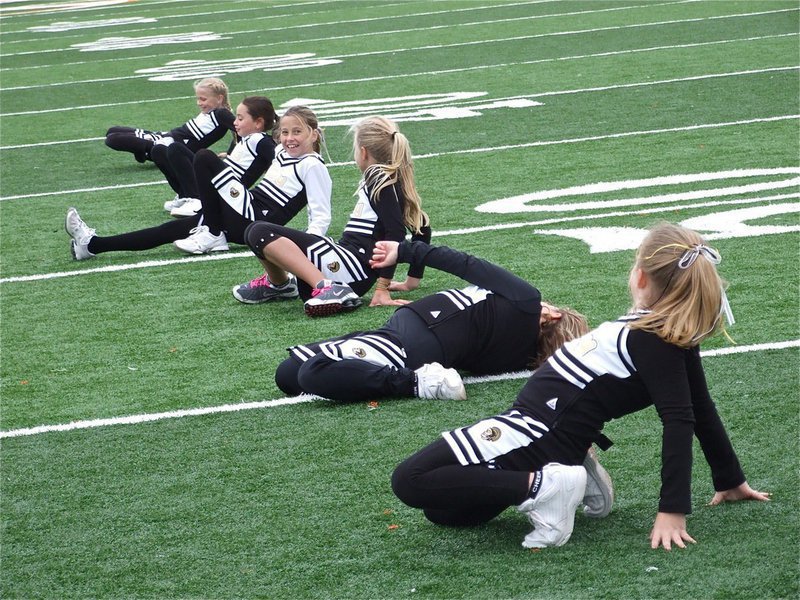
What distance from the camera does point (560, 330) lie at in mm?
4844

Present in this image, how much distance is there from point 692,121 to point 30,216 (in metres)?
5.87

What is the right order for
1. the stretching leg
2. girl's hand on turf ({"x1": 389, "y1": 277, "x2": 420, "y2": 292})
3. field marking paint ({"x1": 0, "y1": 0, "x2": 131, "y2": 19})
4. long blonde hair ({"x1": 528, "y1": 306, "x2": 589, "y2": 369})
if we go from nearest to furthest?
long blonde hair ({"x1": 528, "y1": 306, "x2": 589, "y2": 369})
girl's hand on turf ({"x1": 389, "y1": 277, "x2": 420, "y2": 292})
the stretching leg
field marking paint ({"x1": 0, "y1": 0, "x2": 131, "y2": 19})

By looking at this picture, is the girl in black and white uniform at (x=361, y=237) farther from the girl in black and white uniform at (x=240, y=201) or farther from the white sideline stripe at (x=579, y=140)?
the white sideline stripe at (x=579, y=140)

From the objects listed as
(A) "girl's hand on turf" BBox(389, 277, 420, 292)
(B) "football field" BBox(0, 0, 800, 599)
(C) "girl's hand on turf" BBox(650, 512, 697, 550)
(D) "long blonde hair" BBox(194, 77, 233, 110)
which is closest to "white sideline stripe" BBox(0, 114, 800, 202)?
(B) "football field" BBox(0, 0, 800, 599)

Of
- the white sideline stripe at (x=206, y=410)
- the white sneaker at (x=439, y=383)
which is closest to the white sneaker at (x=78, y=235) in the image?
the white sideline stripe at (x=206, y=410)

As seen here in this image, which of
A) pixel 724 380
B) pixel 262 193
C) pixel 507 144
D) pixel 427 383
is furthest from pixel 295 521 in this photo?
pixel 507 144

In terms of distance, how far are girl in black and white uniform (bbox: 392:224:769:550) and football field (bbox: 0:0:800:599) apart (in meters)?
0.12

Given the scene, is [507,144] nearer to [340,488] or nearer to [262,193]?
[262,193]

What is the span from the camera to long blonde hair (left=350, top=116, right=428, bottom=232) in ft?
20.5

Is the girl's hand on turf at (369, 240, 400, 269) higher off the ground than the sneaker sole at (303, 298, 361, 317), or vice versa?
the girl's hand on turf at (369, 240, 400, 269)

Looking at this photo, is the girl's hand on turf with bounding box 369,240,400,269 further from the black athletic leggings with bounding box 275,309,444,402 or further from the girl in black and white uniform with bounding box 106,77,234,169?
the girl in black and white uniform with bounding box 106,77,234,169

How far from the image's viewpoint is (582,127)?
11.3 meters

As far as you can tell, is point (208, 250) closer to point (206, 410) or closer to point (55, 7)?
point (206, 410)

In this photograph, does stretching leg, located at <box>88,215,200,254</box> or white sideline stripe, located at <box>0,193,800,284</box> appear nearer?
white sideline stripe, located at <box>0,193,800,284</box>
